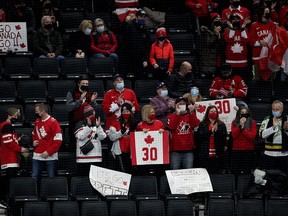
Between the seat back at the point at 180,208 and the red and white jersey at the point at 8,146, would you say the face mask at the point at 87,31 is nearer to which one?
the red and white jersey at the point at 8,146

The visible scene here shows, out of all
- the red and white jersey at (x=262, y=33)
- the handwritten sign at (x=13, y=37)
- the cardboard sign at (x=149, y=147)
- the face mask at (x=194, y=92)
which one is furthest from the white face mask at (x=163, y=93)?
the handwritten sign at (x=13, y=37)

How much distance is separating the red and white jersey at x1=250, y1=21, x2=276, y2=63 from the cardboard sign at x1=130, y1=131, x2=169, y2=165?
3.48 m

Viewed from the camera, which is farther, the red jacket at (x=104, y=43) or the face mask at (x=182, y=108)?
the red jacket at (x=104, y=43)

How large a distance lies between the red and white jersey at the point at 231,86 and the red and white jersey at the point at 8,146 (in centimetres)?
390

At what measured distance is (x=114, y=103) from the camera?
22.7 meters

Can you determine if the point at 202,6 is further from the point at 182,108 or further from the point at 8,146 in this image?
the point at 8,146

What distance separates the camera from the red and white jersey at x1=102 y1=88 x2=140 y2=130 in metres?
22.7

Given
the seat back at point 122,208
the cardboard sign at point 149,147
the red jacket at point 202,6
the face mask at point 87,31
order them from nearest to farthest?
1. the seat back at point 122,208
2. the cardboard sign at point 149,147
3. the face mask at point 87,31
4. the red jacket at point 202,6

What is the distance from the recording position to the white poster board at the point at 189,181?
22.2m

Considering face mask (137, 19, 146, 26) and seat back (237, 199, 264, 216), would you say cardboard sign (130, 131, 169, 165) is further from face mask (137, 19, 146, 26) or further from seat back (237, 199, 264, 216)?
face mask (137, 19, 146, 26)

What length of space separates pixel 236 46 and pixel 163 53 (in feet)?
4.87

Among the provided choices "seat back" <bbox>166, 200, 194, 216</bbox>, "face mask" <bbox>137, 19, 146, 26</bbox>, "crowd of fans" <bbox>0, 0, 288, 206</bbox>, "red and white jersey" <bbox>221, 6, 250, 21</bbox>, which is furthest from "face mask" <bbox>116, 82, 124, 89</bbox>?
"red and white jersey" <bbox>221, 6, 250, 21</bbox>

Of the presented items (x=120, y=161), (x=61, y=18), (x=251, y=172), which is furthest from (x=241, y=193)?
(x=61, y=18)

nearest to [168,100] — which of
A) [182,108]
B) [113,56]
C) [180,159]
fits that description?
[182,108]
